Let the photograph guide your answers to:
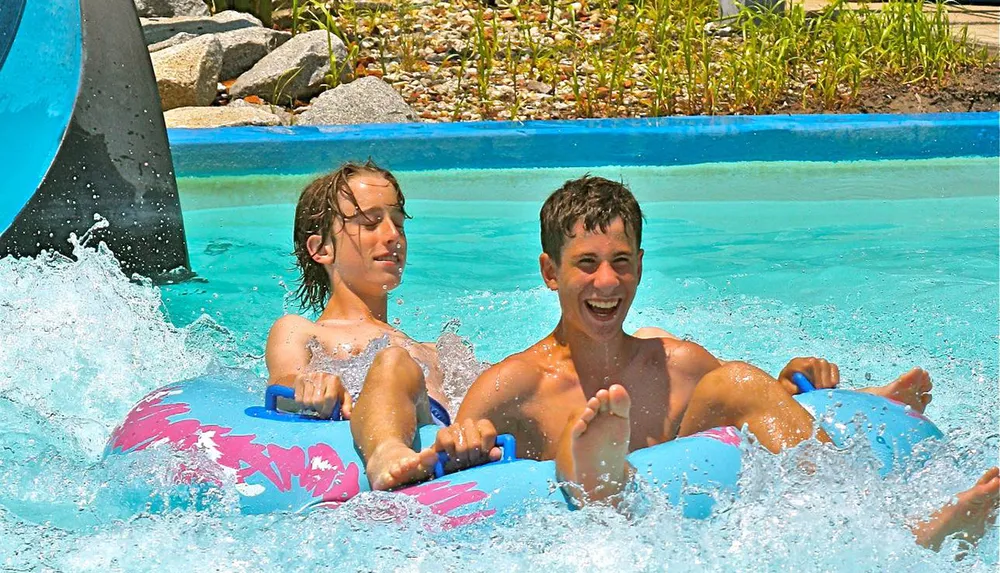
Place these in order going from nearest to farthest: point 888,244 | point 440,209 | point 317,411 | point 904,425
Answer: point 904,425 < point 317,411 < point 888,244 < point 440,209

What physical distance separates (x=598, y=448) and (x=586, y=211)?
1.93ft

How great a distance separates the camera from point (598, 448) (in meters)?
2.33

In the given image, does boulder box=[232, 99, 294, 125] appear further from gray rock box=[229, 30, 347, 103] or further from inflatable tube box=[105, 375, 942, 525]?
inflatable tube box=[105, 375, 942, 525]

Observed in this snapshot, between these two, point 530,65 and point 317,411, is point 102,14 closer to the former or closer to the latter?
point 317,411

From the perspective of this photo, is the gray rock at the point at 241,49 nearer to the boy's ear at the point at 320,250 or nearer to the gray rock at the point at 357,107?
the gray rock at the point at 357,107

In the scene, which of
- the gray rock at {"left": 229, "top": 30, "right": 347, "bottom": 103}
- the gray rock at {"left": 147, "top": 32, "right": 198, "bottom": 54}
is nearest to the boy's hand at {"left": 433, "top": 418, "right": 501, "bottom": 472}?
the gray rock at {"left": 229, "top": 30, "right": 347, "bottom": 103}

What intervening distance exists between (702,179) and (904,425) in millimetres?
4013

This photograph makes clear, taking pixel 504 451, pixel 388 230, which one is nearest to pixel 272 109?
pixel 388 230

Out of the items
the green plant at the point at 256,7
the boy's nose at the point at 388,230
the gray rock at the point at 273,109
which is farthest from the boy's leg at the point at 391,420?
the green plant at the point at 256,7

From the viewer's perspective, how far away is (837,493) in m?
2.46

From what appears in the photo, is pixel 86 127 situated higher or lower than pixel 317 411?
higher

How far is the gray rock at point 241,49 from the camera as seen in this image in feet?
26.2

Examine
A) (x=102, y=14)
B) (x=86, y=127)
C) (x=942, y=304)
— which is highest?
(x=102, y=14)

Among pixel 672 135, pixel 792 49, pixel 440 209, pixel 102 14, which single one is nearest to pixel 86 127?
pixel 102 14
